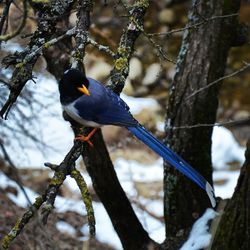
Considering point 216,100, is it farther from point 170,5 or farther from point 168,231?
point 170,5

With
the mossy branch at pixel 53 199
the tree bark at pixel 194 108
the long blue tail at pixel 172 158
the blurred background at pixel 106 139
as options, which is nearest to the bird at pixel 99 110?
the long blue tail at pixel 172 158

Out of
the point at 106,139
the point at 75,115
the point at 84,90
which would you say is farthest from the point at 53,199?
the point at 106,139

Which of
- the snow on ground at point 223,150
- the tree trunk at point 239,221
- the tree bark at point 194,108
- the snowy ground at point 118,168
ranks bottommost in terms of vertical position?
the tree trunk at point 239,221

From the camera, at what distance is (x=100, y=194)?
4691mm

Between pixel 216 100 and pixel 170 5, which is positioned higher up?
pixel 170 5

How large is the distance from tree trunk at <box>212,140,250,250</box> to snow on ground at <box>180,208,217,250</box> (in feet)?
2.55

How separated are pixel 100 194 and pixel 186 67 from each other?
46.0 inches

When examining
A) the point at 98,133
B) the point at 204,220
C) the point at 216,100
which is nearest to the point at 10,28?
the point at 98,133

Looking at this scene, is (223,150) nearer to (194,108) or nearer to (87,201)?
(194,108)

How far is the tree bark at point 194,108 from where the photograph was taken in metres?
4.79

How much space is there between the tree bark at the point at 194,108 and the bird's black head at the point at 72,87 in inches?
45.4

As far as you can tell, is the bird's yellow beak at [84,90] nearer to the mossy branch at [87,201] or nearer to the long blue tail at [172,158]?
the long blue tail at [172,158]

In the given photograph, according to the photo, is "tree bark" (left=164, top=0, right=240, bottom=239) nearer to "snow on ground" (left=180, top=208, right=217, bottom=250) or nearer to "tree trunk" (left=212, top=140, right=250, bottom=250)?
"snow on ground" (left=180, top=208, right=217, bottom=250)

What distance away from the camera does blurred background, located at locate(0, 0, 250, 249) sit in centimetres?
598
